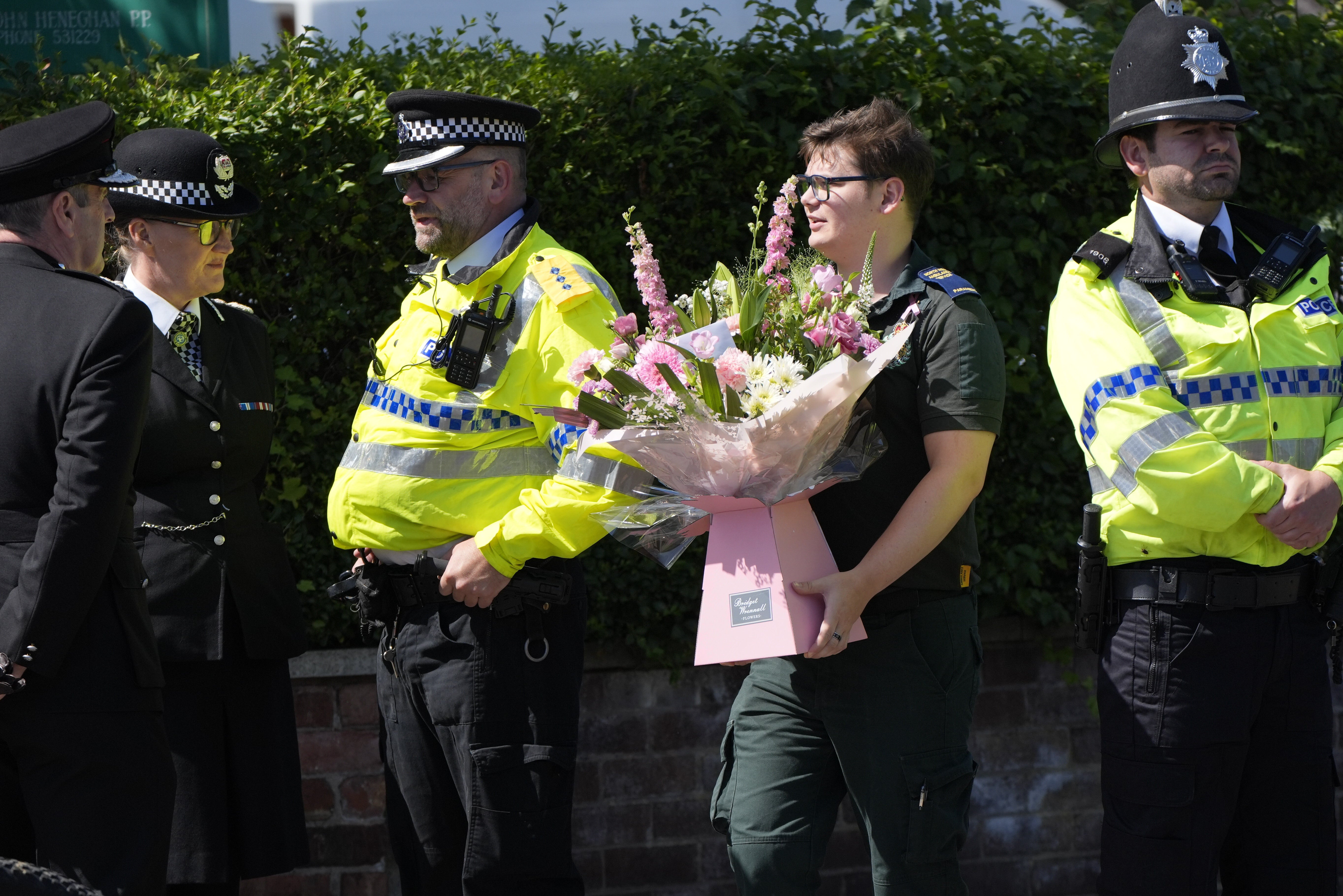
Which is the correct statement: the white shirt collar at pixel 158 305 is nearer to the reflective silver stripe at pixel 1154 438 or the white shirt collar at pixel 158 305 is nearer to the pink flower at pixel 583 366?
the pink flower at pixel 583 366

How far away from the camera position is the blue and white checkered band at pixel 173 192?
3.82m

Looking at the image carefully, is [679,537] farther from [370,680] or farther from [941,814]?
[370,680]

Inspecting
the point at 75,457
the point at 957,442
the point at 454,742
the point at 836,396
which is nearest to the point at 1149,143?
the point at 957,442

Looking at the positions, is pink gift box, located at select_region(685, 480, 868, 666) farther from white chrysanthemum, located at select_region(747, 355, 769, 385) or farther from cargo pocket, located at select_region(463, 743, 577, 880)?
cargo pocket, located at select_region(463, 743, 577, 880)

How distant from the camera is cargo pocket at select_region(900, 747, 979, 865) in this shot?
3.00 meters

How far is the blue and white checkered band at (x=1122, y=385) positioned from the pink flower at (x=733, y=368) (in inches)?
40.5

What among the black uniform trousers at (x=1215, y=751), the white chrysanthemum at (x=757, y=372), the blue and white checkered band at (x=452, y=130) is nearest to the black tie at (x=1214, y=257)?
the black uniform trousers at (x=1215, y=751)

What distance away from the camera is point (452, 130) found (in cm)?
369

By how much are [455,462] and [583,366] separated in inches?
29.6

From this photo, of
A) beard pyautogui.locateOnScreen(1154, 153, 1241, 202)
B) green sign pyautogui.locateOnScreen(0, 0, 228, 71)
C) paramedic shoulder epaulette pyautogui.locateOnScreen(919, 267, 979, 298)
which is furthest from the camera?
green sign pyautogui.locateOnScreen(0, 0, 228, 71)

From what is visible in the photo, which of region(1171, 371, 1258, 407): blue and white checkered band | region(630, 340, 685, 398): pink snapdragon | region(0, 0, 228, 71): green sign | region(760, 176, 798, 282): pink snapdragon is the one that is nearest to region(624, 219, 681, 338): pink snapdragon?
region(630, 340, 685, 398): pink snapdragon

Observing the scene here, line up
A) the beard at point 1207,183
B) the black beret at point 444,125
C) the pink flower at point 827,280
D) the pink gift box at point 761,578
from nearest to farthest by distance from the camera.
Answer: the pink flower at point 827,280, the pink gift box at point 761,578, the beard at point 1207,183, the black beret at point 444,125

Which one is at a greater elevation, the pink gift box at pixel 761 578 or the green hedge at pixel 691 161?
A: the green hedge at pixel 691 161

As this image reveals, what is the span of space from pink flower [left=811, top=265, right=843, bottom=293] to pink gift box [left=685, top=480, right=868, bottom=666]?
1.35 feet
